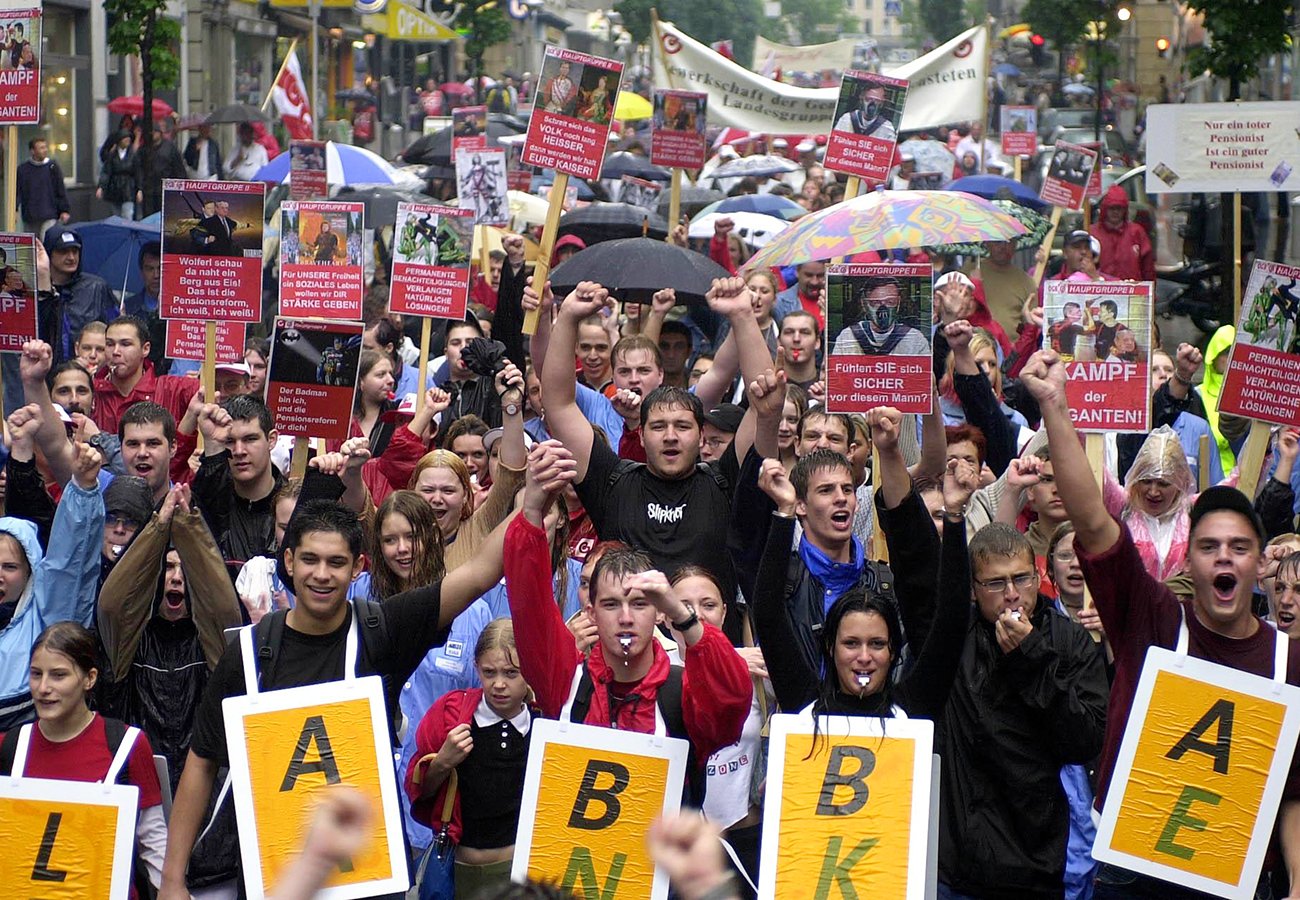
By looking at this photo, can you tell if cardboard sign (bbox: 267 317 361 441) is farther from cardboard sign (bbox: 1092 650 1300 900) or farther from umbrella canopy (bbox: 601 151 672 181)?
umbrella canopy (bbox: 601 151 672 181)

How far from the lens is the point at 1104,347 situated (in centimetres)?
700

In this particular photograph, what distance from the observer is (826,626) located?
500 centimetres

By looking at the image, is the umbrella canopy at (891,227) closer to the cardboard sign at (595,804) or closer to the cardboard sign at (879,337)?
the cardboard sign at (879,337)

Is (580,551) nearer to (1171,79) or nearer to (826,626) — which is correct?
(826,626)

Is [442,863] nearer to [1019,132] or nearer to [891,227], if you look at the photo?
[891,227]

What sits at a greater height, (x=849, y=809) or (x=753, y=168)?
(x=753, y=168)

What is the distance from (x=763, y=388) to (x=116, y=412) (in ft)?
12.7

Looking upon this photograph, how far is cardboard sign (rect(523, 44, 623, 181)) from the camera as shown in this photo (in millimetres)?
10008

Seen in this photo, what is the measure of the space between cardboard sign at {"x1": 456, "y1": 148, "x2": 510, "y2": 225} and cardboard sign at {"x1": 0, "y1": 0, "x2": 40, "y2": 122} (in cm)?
415

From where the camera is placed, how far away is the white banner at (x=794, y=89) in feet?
55.2

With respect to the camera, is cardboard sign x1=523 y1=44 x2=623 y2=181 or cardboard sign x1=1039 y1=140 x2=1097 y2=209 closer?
cardboard sign x1=523 y1=44 x2=623 y2=181

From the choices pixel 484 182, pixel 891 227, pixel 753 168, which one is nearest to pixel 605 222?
pixel 484 182

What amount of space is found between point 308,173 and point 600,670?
10.0m

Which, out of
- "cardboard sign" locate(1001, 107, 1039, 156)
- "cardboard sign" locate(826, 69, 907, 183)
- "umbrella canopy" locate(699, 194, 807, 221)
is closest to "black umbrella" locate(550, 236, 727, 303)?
"cardboard sign" locate(826, 69, 907, 183)
